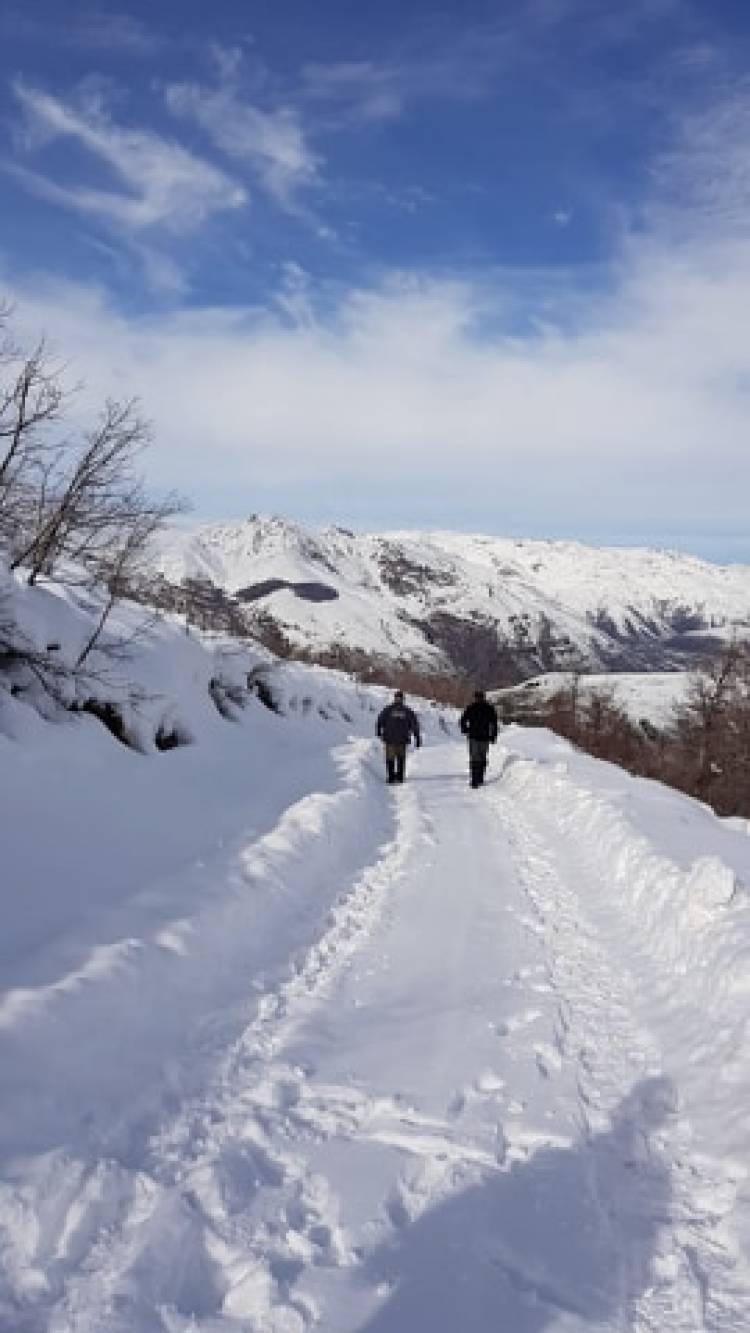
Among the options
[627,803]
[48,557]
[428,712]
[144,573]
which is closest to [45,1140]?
[627,803]

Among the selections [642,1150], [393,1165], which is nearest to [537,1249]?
[393,1165]

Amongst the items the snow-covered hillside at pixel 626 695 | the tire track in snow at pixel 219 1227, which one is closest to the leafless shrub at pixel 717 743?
the snow-covered hillside at pixel 626 695

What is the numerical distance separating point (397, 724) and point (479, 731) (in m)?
1.80

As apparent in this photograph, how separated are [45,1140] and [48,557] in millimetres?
14261

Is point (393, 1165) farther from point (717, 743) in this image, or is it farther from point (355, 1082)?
point (717, 743)

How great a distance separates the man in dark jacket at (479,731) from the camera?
18859 millimetres

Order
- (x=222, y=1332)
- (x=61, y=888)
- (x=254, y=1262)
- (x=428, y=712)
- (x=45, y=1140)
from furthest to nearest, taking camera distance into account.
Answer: (x=428, y=712)
(x=61, y=888)
(x=45, y=1140)
(x=254, y=1262)
(x=222, y=1332)

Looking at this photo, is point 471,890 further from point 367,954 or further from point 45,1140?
point 45,1140

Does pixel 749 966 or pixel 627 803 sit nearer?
pixel 749 966

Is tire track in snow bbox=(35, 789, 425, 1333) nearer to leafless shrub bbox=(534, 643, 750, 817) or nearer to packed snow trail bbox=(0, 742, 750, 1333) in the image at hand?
packed snow trail bbox=(0, 742, 750, 1333)

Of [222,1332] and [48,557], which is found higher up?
[48,557]

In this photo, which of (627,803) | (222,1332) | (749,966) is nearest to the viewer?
(222,1332)

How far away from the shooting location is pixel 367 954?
7.42m

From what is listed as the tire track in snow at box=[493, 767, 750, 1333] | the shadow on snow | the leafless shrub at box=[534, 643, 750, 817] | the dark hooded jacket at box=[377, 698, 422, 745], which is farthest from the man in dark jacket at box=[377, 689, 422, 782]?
the leafless shrub at box=[534, 643, 750, 817]
